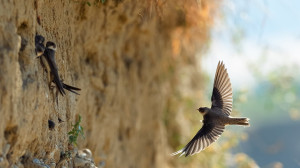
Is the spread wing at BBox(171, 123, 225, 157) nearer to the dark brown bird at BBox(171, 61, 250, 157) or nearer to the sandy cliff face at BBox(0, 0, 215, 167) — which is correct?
the dark brown bird at BBox(171, 61, 250, 157)

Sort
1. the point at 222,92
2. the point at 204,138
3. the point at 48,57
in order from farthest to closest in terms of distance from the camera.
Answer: the point at 222,92
the point at 204,138
the point at 48,57

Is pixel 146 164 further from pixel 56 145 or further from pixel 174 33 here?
pixel 56 145

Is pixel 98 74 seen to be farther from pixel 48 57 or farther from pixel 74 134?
pixel 48 57

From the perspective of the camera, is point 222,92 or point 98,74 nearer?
point 222,92

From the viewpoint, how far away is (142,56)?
6.32 meters

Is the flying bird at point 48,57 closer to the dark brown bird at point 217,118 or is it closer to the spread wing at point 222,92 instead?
the dark brown bird at point 217,118

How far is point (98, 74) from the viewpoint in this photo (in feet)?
16.7

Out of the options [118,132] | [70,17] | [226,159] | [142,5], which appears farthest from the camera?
[226,159]

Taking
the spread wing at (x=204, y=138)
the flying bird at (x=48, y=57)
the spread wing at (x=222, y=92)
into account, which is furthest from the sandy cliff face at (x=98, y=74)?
the spread wing at (x=204, y=138)

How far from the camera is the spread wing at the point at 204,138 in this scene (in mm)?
4285

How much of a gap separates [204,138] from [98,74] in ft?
4.22

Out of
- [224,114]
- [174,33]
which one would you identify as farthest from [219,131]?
[174,33]

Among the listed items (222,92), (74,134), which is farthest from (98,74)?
(74,134)

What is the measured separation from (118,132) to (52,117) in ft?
7.42
